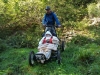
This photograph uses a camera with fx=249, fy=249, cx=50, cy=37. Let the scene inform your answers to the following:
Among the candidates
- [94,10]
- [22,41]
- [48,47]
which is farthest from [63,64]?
[94,10]

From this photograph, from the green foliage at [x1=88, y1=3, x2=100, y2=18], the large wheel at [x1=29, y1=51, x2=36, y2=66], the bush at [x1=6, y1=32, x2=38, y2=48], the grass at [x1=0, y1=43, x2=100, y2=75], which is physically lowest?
the grass at [x1=0, y1=43, x2=100, y2=75]

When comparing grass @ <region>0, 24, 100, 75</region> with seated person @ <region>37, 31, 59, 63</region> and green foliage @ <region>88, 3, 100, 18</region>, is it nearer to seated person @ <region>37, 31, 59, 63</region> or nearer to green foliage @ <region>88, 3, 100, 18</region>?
seated person @ <region>37, 31, 59, 63</region>

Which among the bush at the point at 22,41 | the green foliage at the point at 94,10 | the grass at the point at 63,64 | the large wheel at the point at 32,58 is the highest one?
the green foliage at the point at 94,10

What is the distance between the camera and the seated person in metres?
7.74

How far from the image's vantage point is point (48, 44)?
7996mm

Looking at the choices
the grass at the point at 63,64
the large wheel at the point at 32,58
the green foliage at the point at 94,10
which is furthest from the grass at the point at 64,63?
the green foliage at the point at 94,10

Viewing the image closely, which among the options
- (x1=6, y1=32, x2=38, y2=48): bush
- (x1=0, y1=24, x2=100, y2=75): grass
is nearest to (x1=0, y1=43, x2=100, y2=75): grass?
(x1=0, y1=24, x2=100, y2=75): grass

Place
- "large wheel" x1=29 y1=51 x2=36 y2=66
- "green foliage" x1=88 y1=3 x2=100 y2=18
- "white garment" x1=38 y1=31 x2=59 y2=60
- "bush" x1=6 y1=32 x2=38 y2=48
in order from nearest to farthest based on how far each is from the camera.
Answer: "large wheel" x1=29 y1=51 x2=36 y2=66, "white garment" x1=38 y1=31 x2=59 y2=60, "bush" x1=6 y1=32 x2=38 y2=48, "green foliage" x1=88 y1=3 x2=100 y2=18

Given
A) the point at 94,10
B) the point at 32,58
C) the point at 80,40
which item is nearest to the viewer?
the point at 32,58

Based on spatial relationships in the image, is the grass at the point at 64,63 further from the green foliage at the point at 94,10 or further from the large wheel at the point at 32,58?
the green foliage at the point at 94,10

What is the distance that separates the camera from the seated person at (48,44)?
7.74m

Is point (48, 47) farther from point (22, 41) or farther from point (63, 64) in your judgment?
point (22, 41)

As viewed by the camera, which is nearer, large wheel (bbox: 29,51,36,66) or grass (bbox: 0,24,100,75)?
grass (bbox: 0,24,100,75)

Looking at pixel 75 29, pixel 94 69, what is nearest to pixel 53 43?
pixel 94 69
